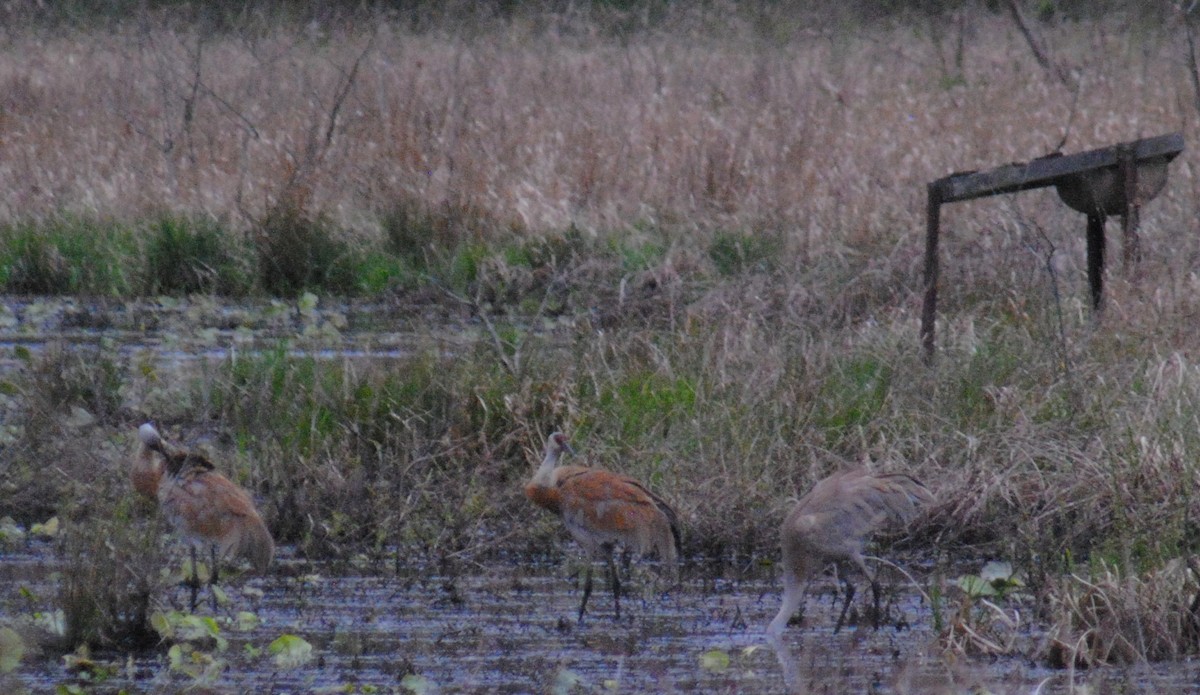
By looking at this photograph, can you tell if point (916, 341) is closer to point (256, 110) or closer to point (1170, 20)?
point (256, 110)

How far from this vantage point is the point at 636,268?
41.0ft

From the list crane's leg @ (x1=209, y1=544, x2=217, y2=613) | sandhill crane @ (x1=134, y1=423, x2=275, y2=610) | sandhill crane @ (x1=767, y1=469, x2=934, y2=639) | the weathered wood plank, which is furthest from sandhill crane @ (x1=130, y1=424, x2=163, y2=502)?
the weathered wood plank

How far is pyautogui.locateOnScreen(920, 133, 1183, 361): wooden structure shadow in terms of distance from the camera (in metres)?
8.76

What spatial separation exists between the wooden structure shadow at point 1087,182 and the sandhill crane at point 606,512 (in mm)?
2324

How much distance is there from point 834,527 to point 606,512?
0.77 meters

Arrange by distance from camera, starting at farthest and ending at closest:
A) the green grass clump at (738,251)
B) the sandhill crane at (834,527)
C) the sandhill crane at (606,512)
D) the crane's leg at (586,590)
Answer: the green grass clump at (738,251)
the sandhill crane at (606,512)
the crane's leg at (586,590)
the sandhill crane at (834,527)

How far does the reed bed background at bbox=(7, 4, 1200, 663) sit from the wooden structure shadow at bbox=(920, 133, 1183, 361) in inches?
8.5

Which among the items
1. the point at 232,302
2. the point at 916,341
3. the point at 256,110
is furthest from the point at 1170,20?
the point at 916,341

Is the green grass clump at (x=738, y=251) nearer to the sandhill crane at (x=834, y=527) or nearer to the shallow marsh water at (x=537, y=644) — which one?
the shallow marsh water at (x=537, y=644)

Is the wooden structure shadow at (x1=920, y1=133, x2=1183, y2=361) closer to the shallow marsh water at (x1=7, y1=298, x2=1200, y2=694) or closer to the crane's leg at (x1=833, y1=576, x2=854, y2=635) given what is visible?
the shallow marsh water at (x1=7, y1=298, x2=1200, y2=694)

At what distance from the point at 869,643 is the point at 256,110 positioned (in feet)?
37.0

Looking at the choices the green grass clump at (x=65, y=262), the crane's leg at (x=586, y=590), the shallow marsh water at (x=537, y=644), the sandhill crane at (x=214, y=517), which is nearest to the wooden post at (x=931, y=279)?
the shallow marsh water at (x=537, y=644)

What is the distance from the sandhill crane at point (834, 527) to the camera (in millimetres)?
6465

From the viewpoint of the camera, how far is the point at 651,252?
12852mm
